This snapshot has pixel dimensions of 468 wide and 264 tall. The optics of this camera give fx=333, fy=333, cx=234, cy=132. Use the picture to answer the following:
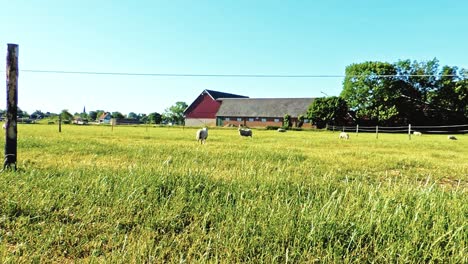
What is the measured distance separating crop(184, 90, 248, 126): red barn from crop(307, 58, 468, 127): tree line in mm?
28070

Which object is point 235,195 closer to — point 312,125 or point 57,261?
point 57,261

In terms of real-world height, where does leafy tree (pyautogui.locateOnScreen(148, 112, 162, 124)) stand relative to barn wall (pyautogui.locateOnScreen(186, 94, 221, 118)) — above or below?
below

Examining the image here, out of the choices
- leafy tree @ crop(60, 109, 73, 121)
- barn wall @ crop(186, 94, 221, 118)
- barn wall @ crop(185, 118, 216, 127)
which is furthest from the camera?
leafy tree @ crop(60, 109, 73, 121)

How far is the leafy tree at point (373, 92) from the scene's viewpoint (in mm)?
64000

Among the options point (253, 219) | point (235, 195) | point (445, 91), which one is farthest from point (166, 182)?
point (445, 91)

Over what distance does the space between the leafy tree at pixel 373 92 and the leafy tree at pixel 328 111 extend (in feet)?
19.7

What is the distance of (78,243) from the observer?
331cm

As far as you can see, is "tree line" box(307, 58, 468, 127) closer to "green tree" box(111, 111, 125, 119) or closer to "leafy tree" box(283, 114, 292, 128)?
"leafy tree" box(283, 114, 292, 128)

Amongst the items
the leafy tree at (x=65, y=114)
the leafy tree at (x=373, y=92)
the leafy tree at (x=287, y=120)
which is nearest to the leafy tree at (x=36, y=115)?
the leafy tree at (x=65, y=114)

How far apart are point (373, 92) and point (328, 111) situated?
1132 cm

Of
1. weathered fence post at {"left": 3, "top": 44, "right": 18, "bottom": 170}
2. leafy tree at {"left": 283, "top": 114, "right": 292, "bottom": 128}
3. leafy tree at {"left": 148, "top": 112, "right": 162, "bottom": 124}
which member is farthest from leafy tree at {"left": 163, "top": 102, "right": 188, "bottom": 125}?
weathered fence post at {"left": 3, "top": 44, "right": 18, "bottom": 170}

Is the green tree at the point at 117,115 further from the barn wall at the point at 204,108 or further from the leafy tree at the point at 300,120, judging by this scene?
the leafy tree at the point at 300,120

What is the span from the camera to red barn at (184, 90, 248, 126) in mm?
84750

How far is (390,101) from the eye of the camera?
64.4 metres
